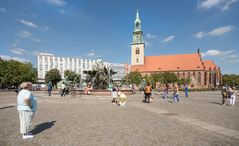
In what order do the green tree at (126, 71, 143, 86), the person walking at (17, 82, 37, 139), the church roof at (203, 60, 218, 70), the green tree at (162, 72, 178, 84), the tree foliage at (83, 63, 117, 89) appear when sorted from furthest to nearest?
1. the church roof at (203, 60, 218, 70)
2. the green tree at (126, 71, 143, 86)
3. the green tree at (162, 72, 178, 84)
4. the tree foliage at (83, 63, 117, 89)
5. the person walking at (17, 82, 37, 139)

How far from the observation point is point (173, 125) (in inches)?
314

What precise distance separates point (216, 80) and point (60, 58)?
360 ft

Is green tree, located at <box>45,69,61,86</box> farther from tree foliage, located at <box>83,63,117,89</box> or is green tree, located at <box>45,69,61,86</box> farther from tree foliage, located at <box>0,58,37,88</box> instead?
tree foliage, located at <box>83,63,117,89</box>

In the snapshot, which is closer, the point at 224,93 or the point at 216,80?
the point at 224,93

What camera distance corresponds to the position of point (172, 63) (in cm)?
9181

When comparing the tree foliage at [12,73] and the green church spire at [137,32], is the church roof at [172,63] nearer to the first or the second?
the green church spire at [137,32]

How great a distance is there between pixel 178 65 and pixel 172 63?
338cm

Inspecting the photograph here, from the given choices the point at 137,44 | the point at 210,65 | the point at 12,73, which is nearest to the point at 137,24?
the point at 137,44

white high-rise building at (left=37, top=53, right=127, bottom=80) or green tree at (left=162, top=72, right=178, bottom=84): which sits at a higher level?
white high-rise building at (left=37, top=53, right=127, bottom=80)

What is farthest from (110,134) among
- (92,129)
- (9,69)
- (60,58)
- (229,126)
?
(60,58)

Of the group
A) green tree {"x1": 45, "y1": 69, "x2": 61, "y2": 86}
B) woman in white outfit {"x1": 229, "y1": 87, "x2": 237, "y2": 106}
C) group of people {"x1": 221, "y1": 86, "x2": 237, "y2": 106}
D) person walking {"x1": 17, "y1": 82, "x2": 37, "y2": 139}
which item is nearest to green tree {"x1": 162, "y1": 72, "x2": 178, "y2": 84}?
green tree {"x1": 45, "y1": 69, "x2": 61, "y2": 86}

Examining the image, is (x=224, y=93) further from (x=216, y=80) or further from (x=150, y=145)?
(x=216, y=80)

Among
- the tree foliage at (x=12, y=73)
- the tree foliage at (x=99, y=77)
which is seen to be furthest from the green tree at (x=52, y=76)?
the tree foliage at (x=99, y=77)

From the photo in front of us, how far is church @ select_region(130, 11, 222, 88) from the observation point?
84.6m
